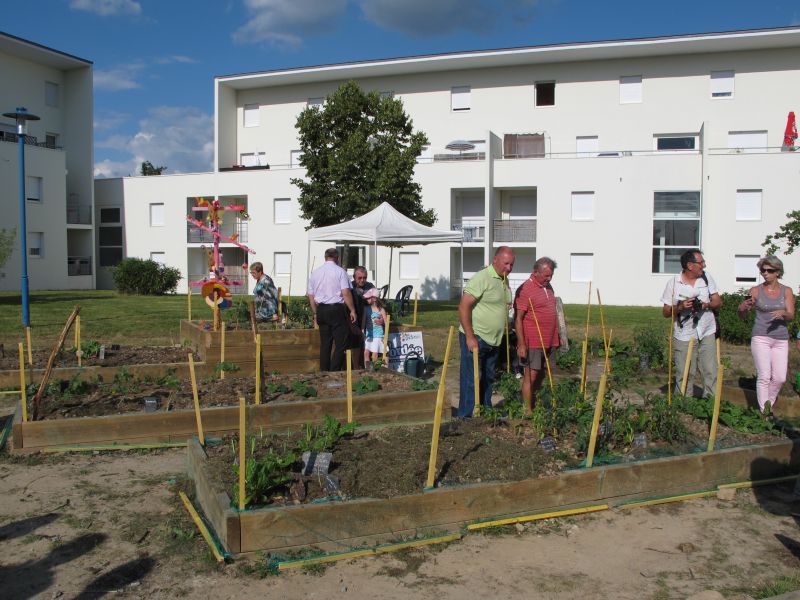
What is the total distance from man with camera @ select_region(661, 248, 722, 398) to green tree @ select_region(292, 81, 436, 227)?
1314cm

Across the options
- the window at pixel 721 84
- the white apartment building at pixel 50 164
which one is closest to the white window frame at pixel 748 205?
the window at pixel 721 84

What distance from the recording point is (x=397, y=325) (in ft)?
40.7

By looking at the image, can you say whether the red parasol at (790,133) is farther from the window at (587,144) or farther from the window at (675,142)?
the window at (587,144)

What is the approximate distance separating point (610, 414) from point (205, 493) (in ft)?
10.6

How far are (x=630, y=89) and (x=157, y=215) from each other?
78.7 ft

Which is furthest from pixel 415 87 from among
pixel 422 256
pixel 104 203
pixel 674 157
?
pixel 104 203

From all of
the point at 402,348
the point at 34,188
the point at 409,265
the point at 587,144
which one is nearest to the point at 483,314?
the point at 402,348

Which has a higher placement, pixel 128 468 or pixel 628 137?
pixel 628 137

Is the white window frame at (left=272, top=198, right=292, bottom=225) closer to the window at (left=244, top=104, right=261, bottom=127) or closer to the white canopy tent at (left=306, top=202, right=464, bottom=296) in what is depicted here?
the window at (left=244, top=104, right=261, bottom=127)

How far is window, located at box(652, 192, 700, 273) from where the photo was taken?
28969 millimetres

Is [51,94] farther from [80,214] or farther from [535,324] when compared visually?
[535,324]

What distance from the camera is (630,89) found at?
1296 inches

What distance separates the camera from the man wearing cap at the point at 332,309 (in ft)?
29.8

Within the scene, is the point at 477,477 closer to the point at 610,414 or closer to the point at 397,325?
the point at 610,414
